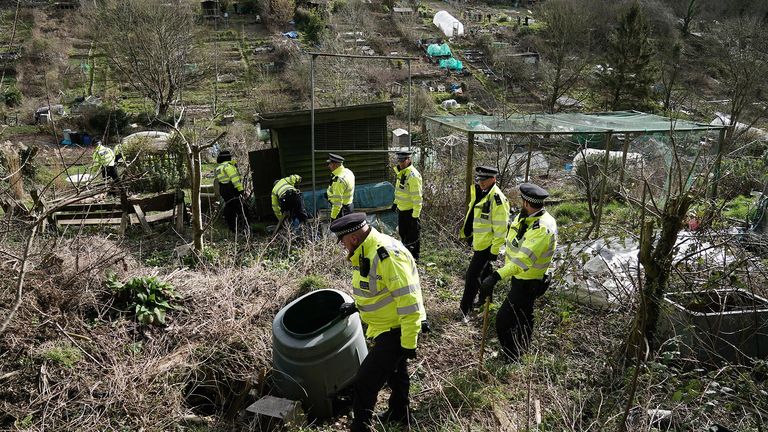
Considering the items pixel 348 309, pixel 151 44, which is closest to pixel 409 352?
pixel 348 309

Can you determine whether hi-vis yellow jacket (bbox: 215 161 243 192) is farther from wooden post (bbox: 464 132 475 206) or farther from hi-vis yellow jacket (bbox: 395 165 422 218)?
wooden post (bbox: 464 132 475 206)

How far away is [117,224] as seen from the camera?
9.34 m

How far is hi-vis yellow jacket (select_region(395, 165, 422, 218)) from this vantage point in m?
8.23

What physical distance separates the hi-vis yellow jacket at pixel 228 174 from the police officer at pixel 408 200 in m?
3.07

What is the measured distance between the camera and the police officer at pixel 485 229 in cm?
639

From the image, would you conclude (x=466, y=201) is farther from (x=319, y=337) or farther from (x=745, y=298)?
(x=319, y=337)

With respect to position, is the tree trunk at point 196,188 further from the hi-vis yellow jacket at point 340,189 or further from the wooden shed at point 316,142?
the wooden shed at point 316,142

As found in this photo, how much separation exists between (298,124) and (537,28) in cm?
3787

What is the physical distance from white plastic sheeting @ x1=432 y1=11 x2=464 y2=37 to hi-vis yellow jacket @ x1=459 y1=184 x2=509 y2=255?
37.4 meters

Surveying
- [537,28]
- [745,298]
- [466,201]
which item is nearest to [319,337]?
[745,298]

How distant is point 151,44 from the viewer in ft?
81.8

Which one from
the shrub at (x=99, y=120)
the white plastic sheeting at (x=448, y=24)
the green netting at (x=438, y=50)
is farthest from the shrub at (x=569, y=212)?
the white plastic sheeting at (x=448, y=24)

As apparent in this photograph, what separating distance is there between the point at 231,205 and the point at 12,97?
75.4 ft

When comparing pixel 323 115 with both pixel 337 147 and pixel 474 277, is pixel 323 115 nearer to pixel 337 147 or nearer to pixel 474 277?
pixel 337 147
